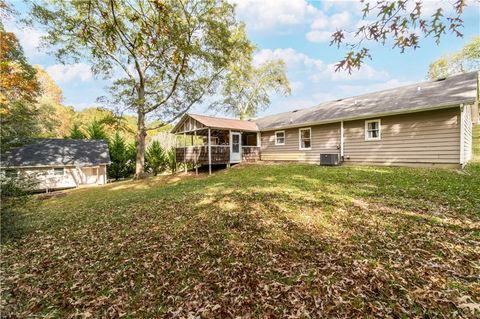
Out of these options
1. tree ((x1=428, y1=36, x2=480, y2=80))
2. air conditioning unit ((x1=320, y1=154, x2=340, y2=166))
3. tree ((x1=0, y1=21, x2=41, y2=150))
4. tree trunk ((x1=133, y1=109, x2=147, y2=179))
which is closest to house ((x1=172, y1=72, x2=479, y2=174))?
air conditioning unit ((x1=320, y1=154, x2=340, y2=166))

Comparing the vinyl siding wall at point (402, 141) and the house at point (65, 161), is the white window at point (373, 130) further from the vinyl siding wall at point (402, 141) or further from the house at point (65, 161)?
the house at point (65, 161)

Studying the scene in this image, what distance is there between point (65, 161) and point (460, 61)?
147 feet

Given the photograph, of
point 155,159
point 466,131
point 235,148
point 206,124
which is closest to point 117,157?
point 155,159

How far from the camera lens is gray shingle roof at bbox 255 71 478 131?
31.7ft

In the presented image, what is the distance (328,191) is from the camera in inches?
281

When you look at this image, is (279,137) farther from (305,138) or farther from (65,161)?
(65,161)

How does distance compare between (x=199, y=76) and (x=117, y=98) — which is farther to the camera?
(x=199, y=76)

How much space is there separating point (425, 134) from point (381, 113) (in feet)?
6.66

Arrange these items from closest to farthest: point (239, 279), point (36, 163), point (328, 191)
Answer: point (239, 279) → point (328, 191) → point (36, 163)

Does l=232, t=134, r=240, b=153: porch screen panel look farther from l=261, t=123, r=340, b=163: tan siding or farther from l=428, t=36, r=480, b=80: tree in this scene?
l=428, t=36, r=480, b=80: tree

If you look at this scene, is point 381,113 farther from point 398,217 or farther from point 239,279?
point 239,279

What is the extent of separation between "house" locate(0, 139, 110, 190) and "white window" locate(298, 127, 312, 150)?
1560 cm

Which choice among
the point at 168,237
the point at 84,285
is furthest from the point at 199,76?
the point at 84,285

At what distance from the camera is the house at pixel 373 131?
9.77 metres
